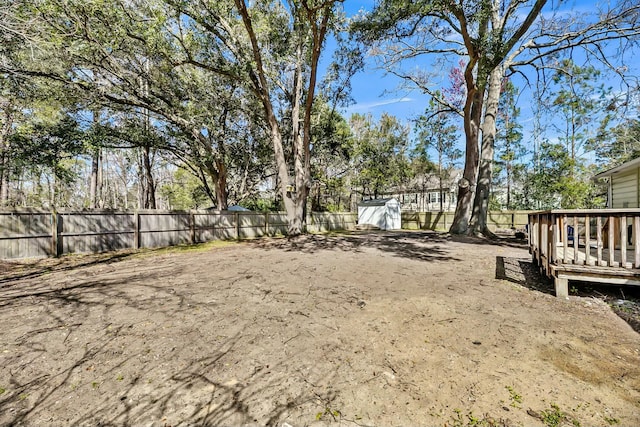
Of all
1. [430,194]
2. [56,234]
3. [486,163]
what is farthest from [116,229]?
[430,194]

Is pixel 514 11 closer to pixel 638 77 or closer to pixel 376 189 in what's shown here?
pixel 638 77

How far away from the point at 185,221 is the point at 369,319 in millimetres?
9596

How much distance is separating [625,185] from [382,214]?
1253cm

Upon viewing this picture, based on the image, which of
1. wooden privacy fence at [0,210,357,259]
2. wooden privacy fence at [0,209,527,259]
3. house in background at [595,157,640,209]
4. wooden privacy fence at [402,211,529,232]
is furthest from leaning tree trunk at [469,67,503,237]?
wooden privacy fence at [0,210,357,259]

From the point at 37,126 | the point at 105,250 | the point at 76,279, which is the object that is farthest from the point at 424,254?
the point at 37,126

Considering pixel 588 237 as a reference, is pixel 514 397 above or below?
below

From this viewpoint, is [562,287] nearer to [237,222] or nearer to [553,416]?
[553,416]

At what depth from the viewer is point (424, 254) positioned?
7371mm

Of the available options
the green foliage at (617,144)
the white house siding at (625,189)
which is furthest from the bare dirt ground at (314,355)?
the green foliage at (617,144)

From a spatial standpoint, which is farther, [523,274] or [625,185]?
[625,185]

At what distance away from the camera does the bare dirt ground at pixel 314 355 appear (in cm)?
170

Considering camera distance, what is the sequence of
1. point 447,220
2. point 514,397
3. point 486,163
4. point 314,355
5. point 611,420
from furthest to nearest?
1. point 447,220
2. point 486,163
3. point 314,355
4. point 514,397
5. point 611,420

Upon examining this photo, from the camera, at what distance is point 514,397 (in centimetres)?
179

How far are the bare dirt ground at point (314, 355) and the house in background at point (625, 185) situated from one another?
6.53 m
